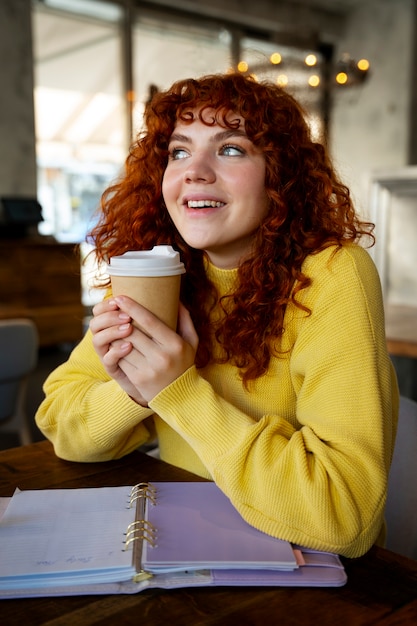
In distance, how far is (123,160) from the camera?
557 cm

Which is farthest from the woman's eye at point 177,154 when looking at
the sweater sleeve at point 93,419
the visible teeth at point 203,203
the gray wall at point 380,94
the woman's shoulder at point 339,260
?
the gray wall at point 380,94

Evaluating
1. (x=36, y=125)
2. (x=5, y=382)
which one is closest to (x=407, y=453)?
(x=5, y=382)

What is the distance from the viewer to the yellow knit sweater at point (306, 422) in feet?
2.87

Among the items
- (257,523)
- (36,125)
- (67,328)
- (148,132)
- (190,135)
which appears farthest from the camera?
(36,125)

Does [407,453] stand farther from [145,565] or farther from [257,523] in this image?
[145,565]

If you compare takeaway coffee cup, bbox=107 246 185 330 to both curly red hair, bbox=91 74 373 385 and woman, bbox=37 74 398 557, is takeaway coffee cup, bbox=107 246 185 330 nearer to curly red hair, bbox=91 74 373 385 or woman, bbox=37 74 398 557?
woman, bbox=37 74 398 557

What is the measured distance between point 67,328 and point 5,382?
339 cm

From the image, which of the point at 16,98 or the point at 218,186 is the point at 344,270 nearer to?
the point at 218,186

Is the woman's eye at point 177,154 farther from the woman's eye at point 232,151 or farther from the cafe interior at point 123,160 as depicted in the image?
the cafe interior at point 123,160

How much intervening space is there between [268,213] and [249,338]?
236 mm

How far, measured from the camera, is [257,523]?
2.87ft

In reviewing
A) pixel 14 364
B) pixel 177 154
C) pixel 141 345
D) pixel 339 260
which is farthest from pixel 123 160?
pixel 141 345

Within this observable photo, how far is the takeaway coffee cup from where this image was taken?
0.90m

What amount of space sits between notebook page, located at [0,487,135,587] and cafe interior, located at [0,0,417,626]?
4cm
